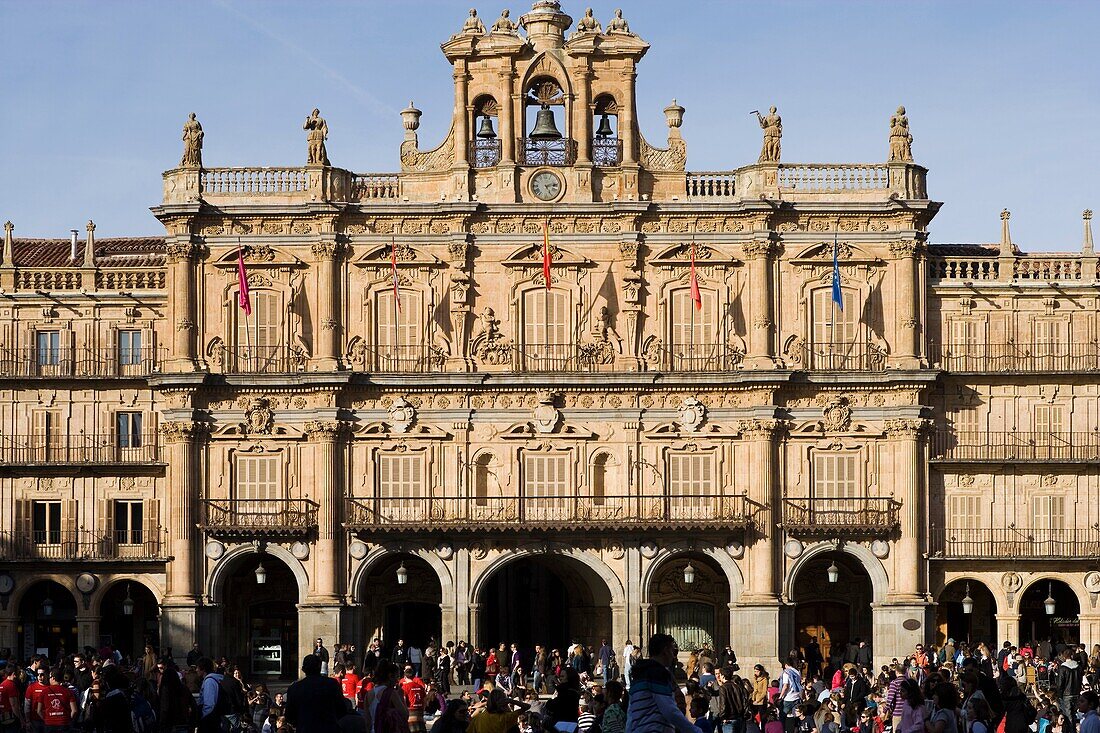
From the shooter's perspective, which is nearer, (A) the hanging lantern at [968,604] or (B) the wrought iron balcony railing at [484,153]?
(A) the hanging lantern at [968,604]

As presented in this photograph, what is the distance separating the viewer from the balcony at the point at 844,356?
222ft

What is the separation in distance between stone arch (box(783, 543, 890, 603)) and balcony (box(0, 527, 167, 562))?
20126 millimetres

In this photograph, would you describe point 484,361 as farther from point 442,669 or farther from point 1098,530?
point 1098,530

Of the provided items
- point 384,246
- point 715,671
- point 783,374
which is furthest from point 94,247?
point 715,671

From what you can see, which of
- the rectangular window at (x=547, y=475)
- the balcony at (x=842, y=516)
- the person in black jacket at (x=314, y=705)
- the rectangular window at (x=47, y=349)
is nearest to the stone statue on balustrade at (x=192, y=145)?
the rectangular window at (x=47, y=349)

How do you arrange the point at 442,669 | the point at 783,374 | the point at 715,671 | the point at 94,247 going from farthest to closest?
the point at 94,247 → the point at 783,374 → the point at 442,669 → the point at 715,671

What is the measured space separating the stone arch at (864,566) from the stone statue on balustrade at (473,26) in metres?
19.8

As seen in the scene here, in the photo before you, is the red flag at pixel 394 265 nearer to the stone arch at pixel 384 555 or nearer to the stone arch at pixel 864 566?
the stone arch at pixel 384 555

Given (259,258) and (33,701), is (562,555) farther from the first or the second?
(33,701)

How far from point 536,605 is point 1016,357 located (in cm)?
1832

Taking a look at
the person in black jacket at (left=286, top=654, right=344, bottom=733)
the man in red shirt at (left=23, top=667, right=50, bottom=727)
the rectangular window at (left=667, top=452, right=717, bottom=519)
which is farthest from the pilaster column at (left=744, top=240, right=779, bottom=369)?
the person in black jacket at (left=286, top=654, right=344, bottom=733)

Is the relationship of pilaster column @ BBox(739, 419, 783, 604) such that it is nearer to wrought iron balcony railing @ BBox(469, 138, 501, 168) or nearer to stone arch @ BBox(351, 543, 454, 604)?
stone arch @ BBox(351, 543, 454, 604)

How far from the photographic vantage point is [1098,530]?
67.8 metres

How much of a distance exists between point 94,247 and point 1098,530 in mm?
35784
